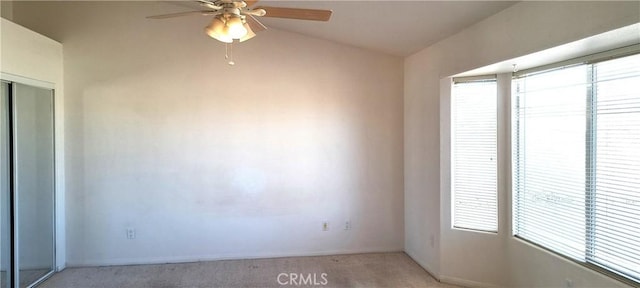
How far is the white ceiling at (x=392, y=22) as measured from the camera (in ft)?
8.70

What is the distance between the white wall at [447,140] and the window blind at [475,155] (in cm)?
9

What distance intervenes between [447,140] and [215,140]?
8.33ft

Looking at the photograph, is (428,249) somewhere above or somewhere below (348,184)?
below

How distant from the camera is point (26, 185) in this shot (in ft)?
10.6

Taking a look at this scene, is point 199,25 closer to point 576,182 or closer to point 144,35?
point 144,35

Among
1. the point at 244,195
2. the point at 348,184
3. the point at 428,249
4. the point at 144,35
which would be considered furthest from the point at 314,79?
the point at 428,249

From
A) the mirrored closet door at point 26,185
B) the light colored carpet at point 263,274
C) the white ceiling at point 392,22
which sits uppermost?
the white ceiling at point 392,22

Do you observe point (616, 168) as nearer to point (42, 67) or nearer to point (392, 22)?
point (392, 22)

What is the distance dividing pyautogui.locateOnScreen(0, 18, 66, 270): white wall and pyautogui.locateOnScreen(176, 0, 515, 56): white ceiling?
85.7 inches

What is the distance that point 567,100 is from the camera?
2.59 m

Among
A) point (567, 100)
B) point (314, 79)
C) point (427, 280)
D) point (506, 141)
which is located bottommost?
point (427, 280)

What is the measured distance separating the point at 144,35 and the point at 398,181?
3418mm

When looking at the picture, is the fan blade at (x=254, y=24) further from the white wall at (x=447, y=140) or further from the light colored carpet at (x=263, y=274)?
the light colored carpet at (x=263, y=274)

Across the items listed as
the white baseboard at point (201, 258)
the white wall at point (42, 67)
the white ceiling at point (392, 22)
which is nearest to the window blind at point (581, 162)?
the white ceiling at point (392, 22)
